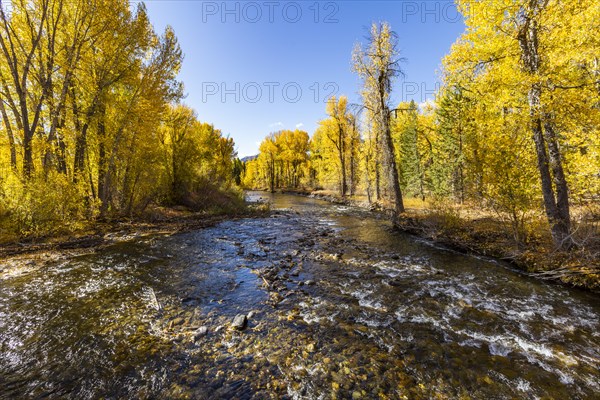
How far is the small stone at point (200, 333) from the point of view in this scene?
4664 millimetres

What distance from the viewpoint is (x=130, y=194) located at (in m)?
15.9

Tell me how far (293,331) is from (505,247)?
28.8 ft

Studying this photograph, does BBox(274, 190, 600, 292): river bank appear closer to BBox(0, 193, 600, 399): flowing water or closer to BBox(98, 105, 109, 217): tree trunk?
BBox(0, 193, 600, 399): flowing water

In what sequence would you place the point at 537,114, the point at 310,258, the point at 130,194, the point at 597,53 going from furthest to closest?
the point at 130,194 < the point at 310,258 < the point at 537,114 < the point at 597,53

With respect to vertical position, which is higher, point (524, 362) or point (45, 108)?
point (45, 108)

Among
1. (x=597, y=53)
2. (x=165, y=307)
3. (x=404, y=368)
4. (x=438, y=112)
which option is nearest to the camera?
(x=404, y=368)

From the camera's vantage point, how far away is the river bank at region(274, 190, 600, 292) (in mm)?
6477

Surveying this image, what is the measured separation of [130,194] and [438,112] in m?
29.6

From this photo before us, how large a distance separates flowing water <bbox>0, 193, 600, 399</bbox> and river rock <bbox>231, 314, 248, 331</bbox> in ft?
0.49

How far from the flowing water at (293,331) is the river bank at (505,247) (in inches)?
21.3

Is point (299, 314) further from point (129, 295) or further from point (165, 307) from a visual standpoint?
point (129, 295)

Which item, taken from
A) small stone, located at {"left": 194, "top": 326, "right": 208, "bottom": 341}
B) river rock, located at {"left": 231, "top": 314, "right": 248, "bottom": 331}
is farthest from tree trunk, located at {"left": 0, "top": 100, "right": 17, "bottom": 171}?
river rock, located at {"left": 231, "top": 314, "right": 248, "bottom": 331}

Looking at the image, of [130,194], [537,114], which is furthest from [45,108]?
[537,114]

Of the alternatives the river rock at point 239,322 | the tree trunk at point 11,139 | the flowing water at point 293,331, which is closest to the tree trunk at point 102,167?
the tree trunk at point 11,139
